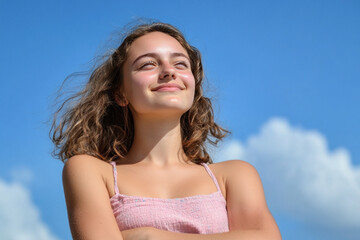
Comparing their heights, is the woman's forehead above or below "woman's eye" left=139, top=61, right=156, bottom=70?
above

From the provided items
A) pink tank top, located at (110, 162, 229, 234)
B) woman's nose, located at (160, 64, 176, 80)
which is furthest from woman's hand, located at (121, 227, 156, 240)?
woman's nose, located at (160, 64, 176, 80)

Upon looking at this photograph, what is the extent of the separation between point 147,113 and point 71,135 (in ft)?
2.35

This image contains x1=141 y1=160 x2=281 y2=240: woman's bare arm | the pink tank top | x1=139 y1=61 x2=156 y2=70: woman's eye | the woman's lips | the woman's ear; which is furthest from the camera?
the woman's ear

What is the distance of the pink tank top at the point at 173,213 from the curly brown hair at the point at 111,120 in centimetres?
64

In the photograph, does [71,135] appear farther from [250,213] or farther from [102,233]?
[250,213]

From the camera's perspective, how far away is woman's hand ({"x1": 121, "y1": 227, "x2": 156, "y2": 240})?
303 cm

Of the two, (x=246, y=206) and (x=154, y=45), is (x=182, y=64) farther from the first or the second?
(x=246, y=206)

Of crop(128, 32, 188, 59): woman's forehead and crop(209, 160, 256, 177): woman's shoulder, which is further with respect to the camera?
crop(128, 32, 188, 59): woman's forehead

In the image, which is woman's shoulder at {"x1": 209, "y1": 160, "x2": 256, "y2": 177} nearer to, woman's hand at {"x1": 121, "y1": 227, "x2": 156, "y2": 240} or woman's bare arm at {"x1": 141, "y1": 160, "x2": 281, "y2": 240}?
woman's bare arm at {"x1": 141, "y1": 160, "x2": 281, "y2": 240}

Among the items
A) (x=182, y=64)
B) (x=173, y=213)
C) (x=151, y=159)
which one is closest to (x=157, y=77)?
(x=182, y=64)

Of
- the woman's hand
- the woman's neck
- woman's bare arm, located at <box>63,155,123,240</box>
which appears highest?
the woman's neck

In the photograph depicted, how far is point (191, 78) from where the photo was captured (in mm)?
Result: 3990

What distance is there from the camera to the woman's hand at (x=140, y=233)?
9.95 ft

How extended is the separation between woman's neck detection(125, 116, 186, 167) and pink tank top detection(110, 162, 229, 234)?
0.48 meters
